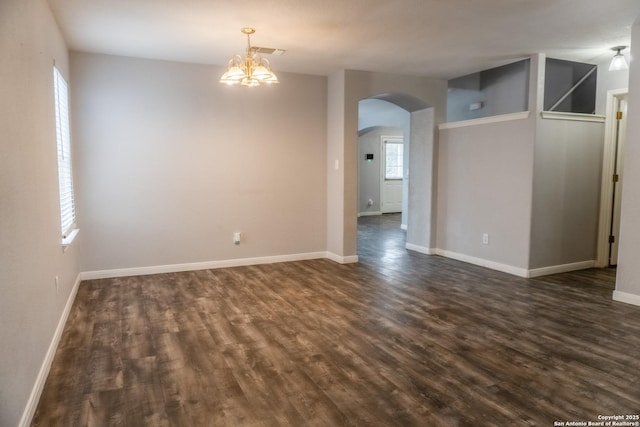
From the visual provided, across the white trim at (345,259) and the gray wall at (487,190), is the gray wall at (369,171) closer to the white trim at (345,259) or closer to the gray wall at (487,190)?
the gray wall at (487,190)

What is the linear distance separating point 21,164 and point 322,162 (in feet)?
13.6

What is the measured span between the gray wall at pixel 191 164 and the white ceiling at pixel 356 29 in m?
0.42

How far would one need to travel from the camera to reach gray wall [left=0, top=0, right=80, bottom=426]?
1962 mm

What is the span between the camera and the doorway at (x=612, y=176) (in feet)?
17.0

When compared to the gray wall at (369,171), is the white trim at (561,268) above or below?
below

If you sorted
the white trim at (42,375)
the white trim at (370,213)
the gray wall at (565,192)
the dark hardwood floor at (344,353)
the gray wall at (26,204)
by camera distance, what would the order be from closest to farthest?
the gray wall at (26,204)
the white trim at (42,375)
the dark hardwood floor at (344,353)
the gray wall at (565,192)
the white trim at (370,213)

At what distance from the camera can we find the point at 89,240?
490 cm

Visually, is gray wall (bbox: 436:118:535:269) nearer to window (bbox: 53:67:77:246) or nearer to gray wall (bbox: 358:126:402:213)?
window (bbox: 53:67:77:246)

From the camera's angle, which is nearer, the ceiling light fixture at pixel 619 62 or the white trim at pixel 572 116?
the ceiling light fixture at pixel 619 62

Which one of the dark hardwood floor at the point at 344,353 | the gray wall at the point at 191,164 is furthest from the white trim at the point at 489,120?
the dark hardwood floor at the point at 344,353

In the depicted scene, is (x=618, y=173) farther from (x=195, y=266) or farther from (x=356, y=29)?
(x=195, y=266)

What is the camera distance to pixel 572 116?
16.7 ft

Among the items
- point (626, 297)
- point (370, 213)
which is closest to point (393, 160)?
point (370, 213)

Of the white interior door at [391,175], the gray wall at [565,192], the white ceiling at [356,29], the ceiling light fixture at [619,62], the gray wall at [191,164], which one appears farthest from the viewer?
the white interior door at [391,175]
